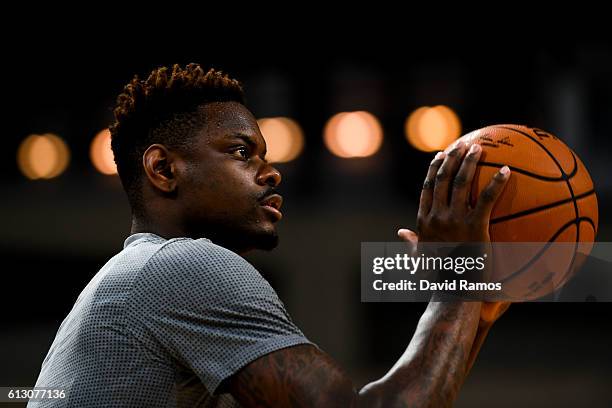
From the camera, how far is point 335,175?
974 cm

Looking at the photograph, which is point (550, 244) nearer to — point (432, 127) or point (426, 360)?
point (426, 360)

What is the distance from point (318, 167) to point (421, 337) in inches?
306

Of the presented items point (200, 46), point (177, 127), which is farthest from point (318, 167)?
point (177, 127)

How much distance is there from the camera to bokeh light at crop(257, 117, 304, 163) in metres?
9.62

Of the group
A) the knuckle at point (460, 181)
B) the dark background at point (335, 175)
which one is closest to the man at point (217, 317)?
the knuckle at point (460, 181)

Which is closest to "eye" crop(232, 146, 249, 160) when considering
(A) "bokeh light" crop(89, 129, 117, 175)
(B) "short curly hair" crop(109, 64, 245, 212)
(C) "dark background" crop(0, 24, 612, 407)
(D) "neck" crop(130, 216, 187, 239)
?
(B) "short curly hair" crop(109, 64, 245, 212)

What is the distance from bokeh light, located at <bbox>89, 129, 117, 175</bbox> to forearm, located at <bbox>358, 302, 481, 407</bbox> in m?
7.93

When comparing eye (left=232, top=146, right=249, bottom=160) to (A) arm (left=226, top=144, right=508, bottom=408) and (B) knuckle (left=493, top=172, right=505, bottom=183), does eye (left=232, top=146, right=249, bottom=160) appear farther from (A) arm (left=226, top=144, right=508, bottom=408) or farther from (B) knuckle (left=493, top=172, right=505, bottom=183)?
(B) knuckle (left=493, top=172, right=505, bottom=183)

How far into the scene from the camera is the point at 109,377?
1.86 metres

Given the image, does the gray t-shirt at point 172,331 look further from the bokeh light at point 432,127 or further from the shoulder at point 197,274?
the bokeh light at point 432,127

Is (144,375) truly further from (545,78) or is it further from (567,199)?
(545,78)

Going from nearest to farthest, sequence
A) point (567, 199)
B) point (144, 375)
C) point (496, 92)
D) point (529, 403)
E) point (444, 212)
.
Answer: point (144, 375) < point (444, 212) < point (567, 199) < point (529, 403) < point (496, 92)

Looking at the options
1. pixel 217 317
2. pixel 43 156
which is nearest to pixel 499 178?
pixel 217 317

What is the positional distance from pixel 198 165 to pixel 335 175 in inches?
296
